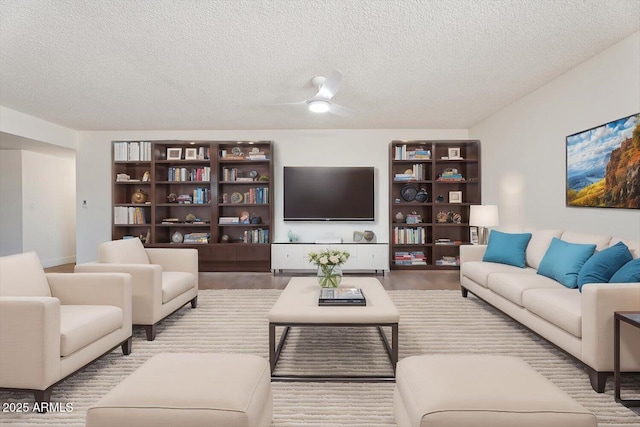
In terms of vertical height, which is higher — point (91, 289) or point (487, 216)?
point (487, 216)

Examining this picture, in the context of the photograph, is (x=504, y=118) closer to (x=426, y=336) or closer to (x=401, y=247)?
(x=401, y=247)

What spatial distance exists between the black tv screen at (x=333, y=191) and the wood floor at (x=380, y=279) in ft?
3.38

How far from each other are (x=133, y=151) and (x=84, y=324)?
4618mm

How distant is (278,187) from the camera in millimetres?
6535

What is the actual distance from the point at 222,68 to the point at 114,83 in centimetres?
135

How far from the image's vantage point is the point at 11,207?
6.94 meters

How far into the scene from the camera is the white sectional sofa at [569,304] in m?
2.20

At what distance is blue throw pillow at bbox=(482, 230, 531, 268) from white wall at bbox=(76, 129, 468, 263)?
7.73ft

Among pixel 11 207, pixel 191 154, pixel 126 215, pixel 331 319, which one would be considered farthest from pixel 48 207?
pixel 331 319

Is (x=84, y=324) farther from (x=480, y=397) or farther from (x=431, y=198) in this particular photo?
(x=431, y=198)

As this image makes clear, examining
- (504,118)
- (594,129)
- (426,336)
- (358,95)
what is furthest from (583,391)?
(504,118)

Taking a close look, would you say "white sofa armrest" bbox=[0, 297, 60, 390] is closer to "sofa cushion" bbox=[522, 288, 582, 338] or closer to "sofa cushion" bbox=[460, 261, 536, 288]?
"sofa cushion" bbox=[522, 288, 582, 338]

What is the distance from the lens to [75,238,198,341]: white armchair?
3.10 metres

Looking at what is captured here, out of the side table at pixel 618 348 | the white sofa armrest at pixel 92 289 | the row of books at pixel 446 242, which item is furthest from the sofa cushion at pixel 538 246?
the white sofa armrest at pixel 92 289
